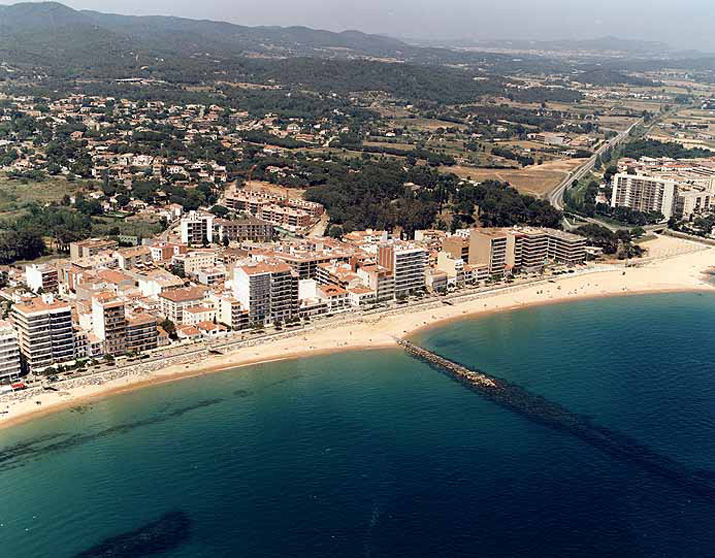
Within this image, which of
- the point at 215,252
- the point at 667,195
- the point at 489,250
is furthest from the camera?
the point at 667,195

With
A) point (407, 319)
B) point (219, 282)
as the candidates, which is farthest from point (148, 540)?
point (219, 282)

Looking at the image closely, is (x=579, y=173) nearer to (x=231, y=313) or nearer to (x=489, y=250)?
(x=489, y=250)

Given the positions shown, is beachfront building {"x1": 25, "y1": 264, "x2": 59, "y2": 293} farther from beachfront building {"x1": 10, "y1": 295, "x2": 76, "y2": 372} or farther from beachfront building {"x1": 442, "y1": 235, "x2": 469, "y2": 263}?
beachfront building {"x1": 442, "y1": 235, "x2": 469, "y2": 263}

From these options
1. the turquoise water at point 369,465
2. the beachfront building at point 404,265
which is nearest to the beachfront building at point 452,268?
the beachfront building at point 404,265

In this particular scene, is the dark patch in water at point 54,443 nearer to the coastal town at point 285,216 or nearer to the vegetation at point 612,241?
the coastal town at point 285,216

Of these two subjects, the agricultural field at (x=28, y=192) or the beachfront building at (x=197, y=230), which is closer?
the beachfront building at (x=197, y=230)

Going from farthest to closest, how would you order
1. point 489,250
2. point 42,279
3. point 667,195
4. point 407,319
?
point 667,195 < point 489,250 < point 42,279 < point 407,319

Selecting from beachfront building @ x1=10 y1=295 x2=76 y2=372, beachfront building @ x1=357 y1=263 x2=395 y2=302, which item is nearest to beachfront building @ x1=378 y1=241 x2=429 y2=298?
beachfront building @ x1=357 y1=263 x2=395 y2=302
